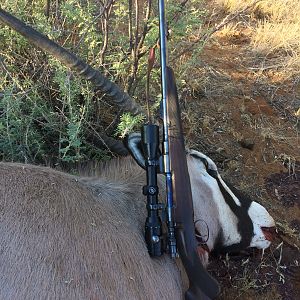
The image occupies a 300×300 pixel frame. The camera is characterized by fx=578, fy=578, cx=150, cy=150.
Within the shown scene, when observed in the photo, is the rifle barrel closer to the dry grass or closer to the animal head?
the animal head

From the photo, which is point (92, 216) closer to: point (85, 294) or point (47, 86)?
point (85, 294)

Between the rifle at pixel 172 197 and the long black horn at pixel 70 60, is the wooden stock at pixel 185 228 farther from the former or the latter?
the long black horn at pixel 70 60

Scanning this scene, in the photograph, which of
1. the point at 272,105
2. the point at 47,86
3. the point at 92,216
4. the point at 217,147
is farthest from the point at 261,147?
the point at 92,216

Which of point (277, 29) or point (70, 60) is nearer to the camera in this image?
point (70, 60)

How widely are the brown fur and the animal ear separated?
6.2 inches

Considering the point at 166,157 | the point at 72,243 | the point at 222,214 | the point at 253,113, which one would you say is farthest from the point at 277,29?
the point at 72,243

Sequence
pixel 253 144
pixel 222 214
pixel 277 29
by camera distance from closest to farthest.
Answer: pixel 222 214 → pixel 253 144 → pixel 277 29

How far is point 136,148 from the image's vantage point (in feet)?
8.58

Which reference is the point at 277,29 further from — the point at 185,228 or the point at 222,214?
the point at 185,228

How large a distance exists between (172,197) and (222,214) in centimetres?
50

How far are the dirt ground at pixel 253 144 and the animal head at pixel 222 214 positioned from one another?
0.28 metres

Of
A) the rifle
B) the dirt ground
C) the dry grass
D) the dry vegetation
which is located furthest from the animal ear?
the dry grass

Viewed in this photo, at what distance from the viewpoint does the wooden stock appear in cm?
241

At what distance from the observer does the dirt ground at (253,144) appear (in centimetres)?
325
